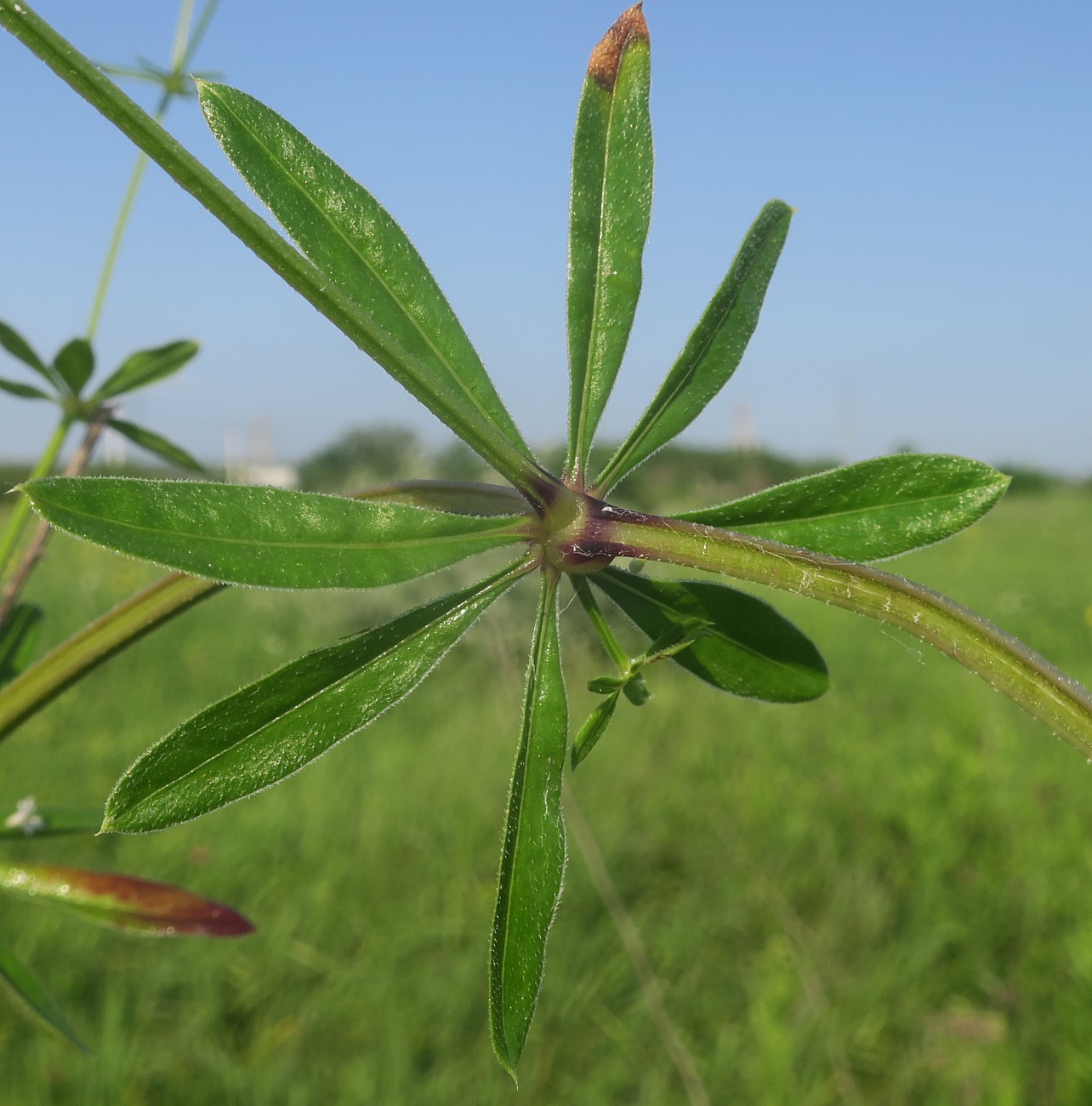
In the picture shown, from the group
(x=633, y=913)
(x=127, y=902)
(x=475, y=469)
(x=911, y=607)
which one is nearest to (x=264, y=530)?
(x=911, y=607)

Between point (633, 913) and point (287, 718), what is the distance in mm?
3200

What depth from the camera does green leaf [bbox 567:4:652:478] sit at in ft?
1.48

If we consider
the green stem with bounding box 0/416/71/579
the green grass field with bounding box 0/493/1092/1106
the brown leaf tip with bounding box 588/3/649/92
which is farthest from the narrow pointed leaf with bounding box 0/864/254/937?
the green grass field with bounding box 0/493/1092/1106

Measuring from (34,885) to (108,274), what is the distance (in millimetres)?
414

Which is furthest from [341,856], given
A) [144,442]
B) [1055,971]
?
[144,442]

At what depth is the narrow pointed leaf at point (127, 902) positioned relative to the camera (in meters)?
0.57

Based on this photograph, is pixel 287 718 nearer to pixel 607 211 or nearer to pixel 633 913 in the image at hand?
pixel 607 211

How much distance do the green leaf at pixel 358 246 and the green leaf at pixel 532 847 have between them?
0.08 m

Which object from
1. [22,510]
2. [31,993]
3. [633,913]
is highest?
[22,510]

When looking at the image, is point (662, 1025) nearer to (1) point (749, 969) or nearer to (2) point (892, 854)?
(1) point (749, 969)

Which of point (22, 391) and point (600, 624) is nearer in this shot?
point (600, 624)

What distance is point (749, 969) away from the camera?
312 centimetres

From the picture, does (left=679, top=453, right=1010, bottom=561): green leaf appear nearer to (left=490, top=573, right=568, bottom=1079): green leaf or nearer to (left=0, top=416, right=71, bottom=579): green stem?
(left=490, top=573, right=568, bottom=1079): green leaf

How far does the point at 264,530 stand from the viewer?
340 mm
